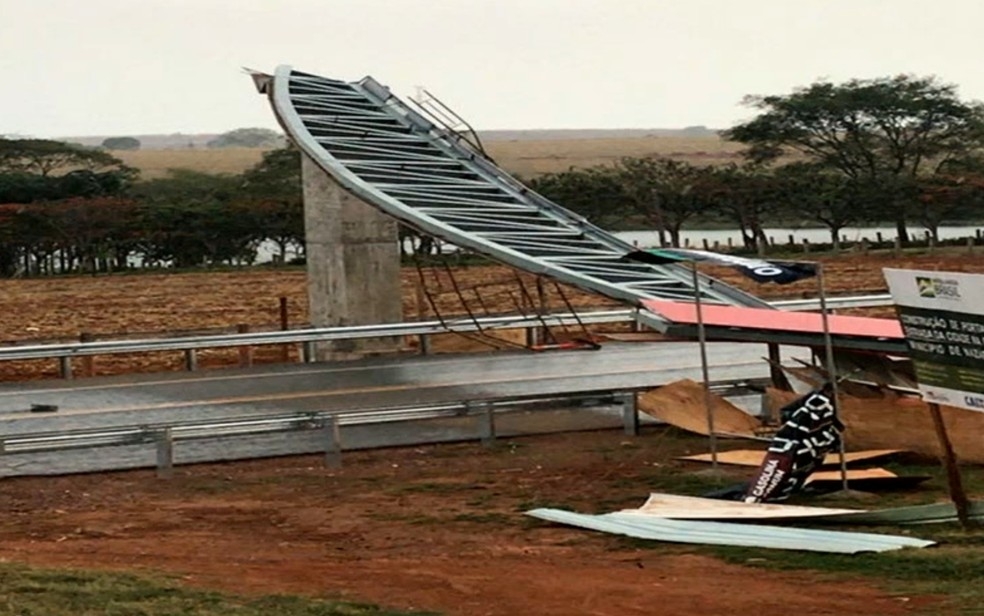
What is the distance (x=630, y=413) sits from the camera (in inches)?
928

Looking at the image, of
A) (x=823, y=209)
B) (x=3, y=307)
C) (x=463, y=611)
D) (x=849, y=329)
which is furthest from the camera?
(x=823, y=209)

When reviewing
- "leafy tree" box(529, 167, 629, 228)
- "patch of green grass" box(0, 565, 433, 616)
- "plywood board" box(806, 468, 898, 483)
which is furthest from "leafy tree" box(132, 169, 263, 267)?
"patch of green grass" box(0, 565, 433, 616)

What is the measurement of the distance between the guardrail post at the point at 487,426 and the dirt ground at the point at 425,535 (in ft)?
0.48

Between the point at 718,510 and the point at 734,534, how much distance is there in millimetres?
1213

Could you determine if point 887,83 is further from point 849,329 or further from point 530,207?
point 849,329

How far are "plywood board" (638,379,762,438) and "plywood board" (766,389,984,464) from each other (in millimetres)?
1511

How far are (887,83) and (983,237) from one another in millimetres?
21383

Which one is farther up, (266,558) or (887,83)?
(887,83)

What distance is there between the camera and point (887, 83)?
8769cm

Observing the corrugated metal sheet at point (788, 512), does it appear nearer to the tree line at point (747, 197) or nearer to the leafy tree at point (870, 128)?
the tree line at point (747, 197)

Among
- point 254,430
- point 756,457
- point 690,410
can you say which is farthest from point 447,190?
point 756,457

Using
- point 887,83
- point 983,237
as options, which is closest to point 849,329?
point 983,237

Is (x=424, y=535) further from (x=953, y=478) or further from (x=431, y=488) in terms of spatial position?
(x=953, y=478)

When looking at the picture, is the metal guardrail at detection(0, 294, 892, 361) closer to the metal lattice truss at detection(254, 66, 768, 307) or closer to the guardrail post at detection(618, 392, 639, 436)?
the metal lattice truss at detection(254, 66, 768, 307)
